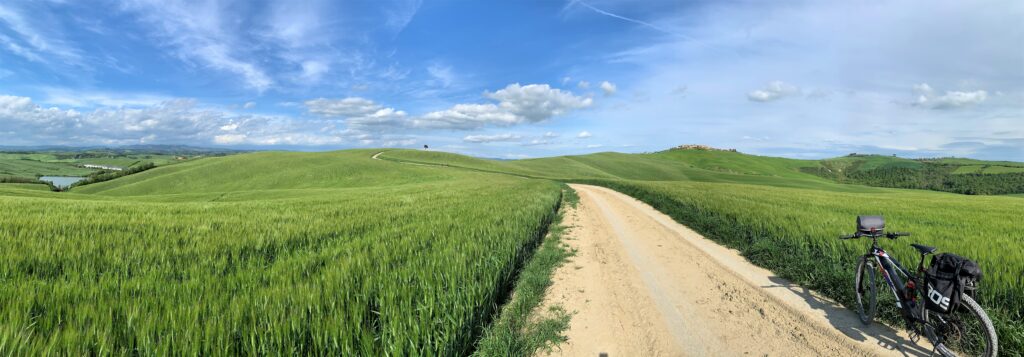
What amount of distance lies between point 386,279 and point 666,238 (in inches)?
445

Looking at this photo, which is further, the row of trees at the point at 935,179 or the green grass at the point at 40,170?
the green grass at the point at 40,170

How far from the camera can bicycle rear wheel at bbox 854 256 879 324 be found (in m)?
5.96

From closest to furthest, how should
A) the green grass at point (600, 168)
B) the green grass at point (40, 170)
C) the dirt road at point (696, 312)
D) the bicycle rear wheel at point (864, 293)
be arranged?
the dirt road at point (696, 312) < the bicycle rear wheel at point (864, 293) < the green grass at point (600, 168) < the green grass at point (40, 170)

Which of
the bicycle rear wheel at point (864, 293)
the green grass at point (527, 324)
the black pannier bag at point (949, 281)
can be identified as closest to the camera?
the black pannier bag at point (949, 281)

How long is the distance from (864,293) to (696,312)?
3.38 metres

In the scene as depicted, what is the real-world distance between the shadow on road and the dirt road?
0.02m

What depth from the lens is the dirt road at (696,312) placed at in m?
5.51

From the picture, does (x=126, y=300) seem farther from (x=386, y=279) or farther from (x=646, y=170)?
(x=646, y=170)

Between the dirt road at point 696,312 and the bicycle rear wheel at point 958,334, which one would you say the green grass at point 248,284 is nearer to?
the dirt road at point 696,312

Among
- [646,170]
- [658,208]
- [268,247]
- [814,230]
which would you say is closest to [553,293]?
[268,247]

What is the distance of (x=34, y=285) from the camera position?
4.71m

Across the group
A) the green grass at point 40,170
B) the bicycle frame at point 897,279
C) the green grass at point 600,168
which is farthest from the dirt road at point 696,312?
the green grass at point 40,170

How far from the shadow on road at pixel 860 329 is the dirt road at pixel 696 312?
2cm

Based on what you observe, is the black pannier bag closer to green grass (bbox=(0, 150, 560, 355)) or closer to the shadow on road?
the shadow on road
